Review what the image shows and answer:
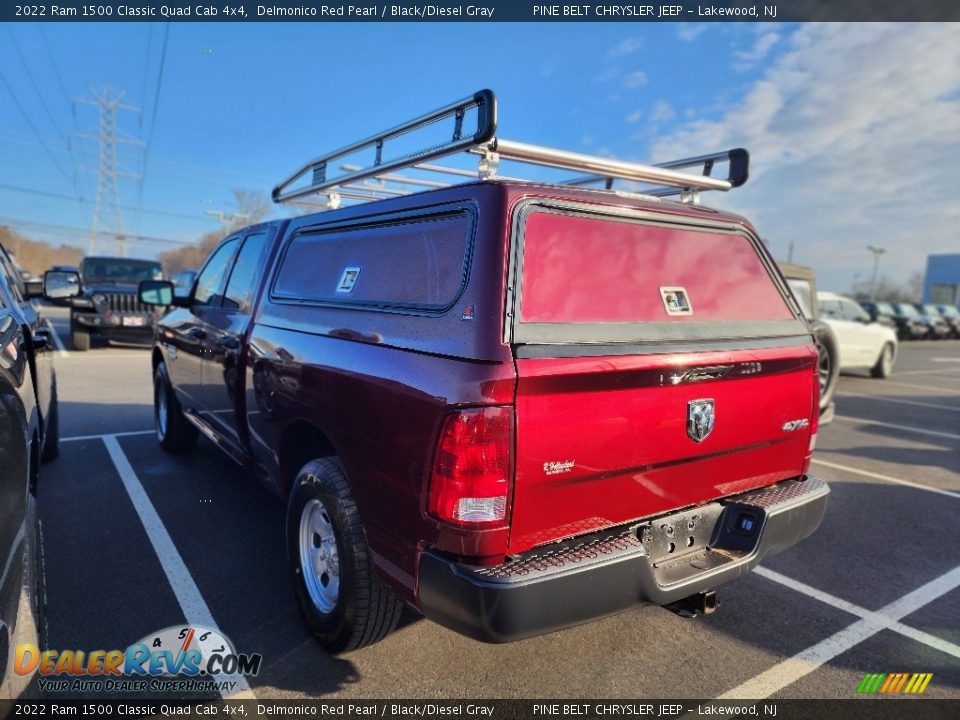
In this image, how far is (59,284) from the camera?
528cm

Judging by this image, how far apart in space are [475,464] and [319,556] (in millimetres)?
1294

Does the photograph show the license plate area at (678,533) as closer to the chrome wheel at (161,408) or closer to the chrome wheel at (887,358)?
the chrome wheel at (161,408)

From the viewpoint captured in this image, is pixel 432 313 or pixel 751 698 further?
pixel 751 698

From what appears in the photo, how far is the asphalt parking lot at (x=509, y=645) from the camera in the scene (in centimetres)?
266

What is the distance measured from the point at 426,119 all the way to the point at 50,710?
279cm

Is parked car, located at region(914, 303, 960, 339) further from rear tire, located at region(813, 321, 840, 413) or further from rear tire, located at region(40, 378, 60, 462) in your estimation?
rear tire, located at region(40, 378, 60, 462)

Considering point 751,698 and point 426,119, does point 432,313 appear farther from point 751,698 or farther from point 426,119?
point 751,698

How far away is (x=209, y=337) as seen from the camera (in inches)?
172

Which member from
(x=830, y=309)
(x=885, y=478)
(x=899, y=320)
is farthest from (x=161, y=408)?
(x=899, y=320)

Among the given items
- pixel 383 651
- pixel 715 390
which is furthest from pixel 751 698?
pixel 383 651

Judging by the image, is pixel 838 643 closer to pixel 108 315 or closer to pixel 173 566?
pixel 173 566

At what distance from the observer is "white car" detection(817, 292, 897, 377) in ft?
40.0

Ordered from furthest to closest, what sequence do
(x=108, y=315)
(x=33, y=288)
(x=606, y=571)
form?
(x=108, y=315) → (x=33, y=288) → (x=606, y=571)

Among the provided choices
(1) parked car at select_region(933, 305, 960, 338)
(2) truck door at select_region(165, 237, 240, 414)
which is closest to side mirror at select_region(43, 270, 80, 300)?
(2) truck door at select_region(165, 237, 240, 414)
